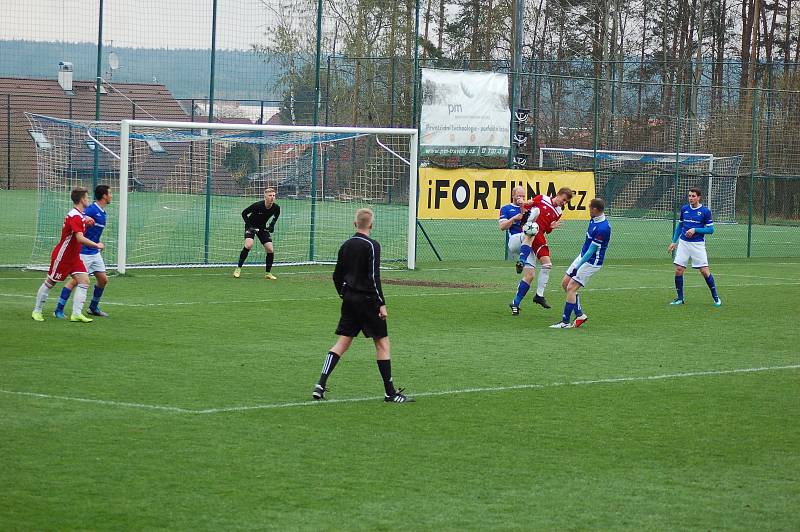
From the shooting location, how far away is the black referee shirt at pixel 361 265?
11.0 metres

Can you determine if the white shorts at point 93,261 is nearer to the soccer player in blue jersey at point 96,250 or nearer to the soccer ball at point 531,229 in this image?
the soccer player in blue jersey at point 96,250

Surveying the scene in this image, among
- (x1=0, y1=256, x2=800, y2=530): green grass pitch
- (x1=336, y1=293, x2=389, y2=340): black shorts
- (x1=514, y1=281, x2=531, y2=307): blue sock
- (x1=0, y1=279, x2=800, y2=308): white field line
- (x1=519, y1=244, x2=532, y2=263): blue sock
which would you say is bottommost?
(x1=0, y1=256, x2=800, y2=530): green grass pitch

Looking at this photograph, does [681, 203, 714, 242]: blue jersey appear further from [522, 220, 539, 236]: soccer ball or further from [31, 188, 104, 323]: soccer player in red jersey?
[31, 188, 104, 323]: soccer player in red jersey

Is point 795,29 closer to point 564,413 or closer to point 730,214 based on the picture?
point 730,214

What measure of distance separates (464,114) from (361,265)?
18441mm

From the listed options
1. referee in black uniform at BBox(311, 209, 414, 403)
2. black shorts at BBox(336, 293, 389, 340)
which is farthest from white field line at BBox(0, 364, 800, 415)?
black shorts at BBox(336, 293, 389, 340)

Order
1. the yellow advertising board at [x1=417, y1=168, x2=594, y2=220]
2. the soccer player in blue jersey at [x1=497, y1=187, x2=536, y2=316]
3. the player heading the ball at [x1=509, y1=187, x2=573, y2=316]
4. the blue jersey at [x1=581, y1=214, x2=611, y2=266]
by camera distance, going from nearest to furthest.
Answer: the blue jersey at [x1=581, y1=214, x2=611, y2=266] → the soccer player in blue jersey at [x1=497, y1=187, x2=536, y2=316] → the player heading the ball at [x1=509, y1=187, x2=573, y2=316] → the yellow advertising board at [x1=417, y1=168, x2=594, y2=220]

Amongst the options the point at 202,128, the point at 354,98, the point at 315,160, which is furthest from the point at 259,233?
the point at 354,98

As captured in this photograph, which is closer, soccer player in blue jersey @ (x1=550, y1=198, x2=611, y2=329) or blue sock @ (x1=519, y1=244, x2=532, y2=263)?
soccer player in blue jersey @ (x1=550, y1=198, x2=611, y2=329)

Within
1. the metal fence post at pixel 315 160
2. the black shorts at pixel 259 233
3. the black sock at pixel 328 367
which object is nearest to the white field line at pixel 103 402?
the black sock at pixel 328 367

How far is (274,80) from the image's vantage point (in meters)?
27.8

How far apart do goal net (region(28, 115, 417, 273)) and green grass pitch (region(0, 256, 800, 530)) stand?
6.95m

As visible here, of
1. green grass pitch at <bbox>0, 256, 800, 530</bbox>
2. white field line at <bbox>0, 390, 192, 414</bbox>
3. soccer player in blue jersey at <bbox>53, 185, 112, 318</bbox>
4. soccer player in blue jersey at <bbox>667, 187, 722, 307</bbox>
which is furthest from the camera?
soccer player in blue jersey at <bbox>667, 187, 722, 307</bbox>

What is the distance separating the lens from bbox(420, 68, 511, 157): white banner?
2853 cm
